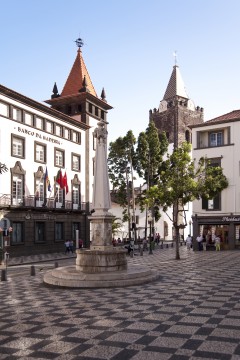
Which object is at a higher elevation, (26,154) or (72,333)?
(26,154)

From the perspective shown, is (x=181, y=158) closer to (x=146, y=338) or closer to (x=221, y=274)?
(x=221, y=274)

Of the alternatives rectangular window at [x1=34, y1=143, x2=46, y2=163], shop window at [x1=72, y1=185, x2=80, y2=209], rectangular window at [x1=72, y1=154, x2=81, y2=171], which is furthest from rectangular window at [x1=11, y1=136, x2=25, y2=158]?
shop window at [x1=72, y1=185, x2=80, y2=209]

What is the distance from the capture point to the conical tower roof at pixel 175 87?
84.6 metres

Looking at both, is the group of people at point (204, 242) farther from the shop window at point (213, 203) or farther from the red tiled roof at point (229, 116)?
the red tiled roof at point (229, 116)

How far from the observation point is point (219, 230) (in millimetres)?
40375

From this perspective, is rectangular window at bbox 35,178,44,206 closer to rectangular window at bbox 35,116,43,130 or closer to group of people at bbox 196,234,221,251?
rectangular window at bbox 35,116,43,130

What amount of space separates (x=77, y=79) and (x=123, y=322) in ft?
143

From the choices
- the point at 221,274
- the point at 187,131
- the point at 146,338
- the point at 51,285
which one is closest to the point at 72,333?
the point at 146,338

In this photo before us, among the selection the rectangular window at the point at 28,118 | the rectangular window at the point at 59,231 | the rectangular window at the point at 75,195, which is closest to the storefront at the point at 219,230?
the rectangular window at the point at 75,195

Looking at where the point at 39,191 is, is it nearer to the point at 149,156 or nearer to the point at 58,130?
the point at 58,130

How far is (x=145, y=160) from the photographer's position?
155 ft

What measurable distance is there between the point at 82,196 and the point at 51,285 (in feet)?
98.9

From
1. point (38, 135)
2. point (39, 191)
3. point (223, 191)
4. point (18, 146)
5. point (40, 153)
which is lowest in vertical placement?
point (223, 191)

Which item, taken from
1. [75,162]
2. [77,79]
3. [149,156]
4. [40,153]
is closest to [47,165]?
[40,153]
